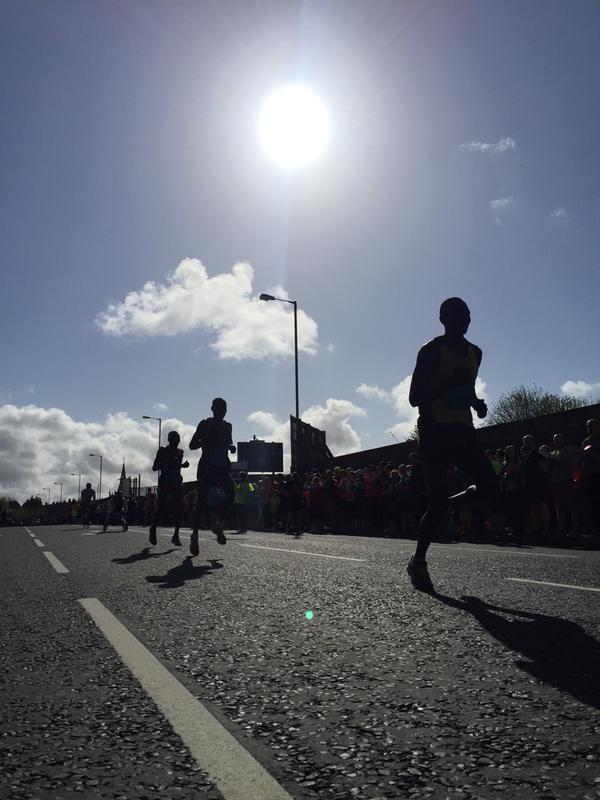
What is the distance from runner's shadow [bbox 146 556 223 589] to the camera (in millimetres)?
5936

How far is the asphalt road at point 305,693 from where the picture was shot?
5.97 ft

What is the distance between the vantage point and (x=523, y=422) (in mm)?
17938

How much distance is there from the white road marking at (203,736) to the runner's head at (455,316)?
10.5ft

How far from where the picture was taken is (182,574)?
6664mm

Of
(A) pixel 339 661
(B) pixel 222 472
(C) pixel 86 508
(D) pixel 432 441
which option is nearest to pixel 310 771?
(A) pixel 339 661

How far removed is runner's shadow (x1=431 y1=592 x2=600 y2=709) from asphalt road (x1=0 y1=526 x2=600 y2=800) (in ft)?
0.04

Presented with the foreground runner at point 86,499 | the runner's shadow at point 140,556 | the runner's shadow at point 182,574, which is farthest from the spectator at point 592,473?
the foreground runner at point 86,499

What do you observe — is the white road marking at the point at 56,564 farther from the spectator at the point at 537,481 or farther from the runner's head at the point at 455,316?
the spectator at the point at 537,481

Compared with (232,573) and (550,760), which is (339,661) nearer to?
(550,760)

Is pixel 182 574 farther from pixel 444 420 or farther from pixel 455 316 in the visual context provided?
pixel 455 316

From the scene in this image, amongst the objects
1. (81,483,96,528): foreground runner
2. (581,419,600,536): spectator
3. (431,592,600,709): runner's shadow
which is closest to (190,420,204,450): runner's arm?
(431,592,600,709): runner's shadow

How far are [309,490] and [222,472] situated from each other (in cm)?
1056

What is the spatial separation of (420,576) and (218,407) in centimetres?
489

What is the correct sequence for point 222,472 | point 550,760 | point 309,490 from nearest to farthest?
1. point 550,760
2. point 222,472
3. point 309,490
